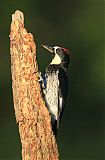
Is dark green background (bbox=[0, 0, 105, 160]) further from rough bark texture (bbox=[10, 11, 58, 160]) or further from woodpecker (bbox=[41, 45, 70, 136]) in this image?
rough bark texture (bbox=[10, 11, 58, 160])

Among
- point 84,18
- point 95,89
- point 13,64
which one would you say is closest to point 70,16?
point 84,18

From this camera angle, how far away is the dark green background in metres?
13.5

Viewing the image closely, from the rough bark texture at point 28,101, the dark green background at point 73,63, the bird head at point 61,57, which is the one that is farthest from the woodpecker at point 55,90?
the dark green background at point 73,63

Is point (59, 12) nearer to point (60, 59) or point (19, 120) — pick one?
point (60, 59)

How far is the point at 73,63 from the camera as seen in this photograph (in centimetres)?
1438

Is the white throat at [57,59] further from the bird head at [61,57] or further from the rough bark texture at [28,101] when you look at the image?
the rough bark texture at [28,101]

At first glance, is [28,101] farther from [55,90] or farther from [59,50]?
[59,50]

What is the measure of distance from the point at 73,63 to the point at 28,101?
850 centimetres

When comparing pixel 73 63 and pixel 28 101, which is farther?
pixel 73 63

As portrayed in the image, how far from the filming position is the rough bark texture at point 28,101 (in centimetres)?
592

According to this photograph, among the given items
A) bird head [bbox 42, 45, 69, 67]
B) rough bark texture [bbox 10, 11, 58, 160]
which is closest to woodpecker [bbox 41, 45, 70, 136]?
bird head [bbox 42, 45, 69, 67]

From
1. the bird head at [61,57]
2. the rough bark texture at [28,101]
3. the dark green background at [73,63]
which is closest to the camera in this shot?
the rough bark texture at [28,101]

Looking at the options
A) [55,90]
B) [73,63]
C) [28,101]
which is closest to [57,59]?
[55,90]

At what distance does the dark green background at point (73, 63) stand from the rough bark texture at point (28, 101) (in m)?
6.73
